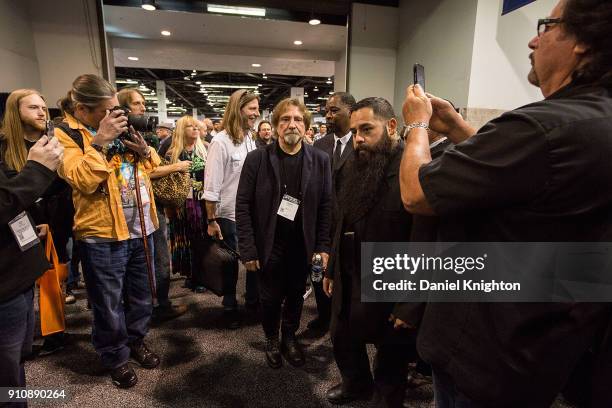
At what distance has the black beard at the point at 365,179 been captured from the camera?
149cm

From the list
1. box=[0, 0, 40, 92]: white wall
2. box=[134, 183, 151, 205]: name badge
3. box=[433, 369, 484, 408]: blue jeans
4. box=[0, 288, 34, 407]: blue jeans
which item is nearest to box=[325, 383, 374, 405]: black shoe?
box=[433, 369, 484, 408]: blue jeans

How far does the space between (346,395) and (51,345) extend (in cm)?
205

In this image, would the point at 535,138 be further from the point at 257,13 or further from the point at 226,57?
the point at 226,57

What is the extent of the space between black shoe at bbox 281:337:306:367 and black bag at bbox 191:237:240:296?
1.93 feet

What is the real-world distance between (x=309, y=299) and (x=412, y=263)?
7.08 ft

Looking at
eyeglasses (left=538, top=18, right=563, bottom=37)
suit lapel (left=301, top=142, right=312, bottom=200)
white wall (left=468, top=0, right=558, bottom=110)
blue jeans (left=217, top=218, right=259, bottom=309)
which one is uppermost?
white wall (left=468, top=0, right=558, bottom=110)

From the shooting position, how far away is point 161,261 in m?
2.62

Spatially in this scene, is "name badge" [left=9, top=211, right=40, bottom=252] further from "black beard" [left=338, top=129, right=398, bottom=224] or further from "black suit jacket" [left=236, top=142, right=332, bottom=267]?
"black beard" [left=338, top=129, right=398, bottom=224]

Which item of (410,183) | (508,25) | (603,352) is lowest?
(603,352)

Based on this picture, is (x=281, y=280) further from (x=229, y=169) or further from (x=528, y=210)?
(x=528, y=210)

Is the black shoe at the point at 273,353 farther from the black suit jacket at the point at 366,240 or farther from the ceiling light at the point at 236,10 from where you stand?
the ceiling light at the point at 236,10

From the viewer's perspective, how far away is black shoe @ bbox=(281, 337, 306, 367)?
85.8 inches

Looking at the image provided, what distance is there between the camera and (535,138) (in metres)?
0.67

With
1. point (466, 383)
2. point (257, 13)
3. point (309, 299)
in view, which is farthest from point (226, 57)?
point (466, 383)
